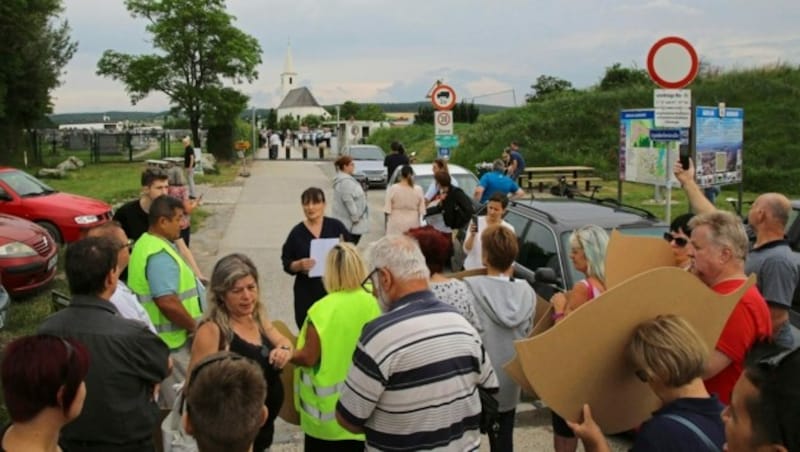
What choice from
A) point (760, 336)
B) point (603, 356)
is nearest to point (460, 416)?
point (603, 356)

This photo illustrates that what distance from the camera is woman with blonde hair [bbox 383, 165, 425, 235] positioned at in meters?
9.51

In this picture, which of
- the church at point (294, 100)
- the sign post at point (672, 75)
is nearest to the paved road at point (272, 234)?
the sign post at point (672, 75)

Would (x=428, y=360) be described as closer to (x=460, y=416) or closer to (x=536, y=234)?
(x=460, y=416)

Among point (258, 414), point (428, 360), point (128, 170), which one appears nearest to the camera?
point (258, 414)

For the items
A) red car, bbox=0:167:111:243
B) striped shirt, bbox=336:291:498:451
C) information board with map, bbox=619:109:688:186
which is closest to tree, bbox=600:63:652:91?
information board with map, bbox=619:109:688:186

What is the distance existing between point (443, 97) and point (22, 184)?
27.5 ft

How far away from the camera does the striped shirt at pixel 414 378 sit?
2913mm

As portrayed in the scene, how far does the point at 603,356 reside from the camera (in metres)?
2.36

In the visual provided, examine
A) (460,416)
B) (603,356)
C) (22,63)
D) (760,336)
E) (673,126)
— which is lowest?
(460,416)

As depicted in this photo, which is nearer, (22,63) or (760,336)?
(760,336)

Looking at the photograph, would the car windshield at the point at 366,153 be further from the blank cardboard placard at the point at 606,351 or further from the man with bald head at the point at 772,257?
the blank cardboard placard at the point at 606,351

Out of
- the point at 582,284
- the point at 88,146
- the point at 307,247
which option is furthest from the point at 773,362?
the point at 88,146

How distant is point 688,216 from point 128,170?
32384mm

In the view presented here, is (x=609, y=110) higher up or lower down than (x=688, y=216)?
higher up
